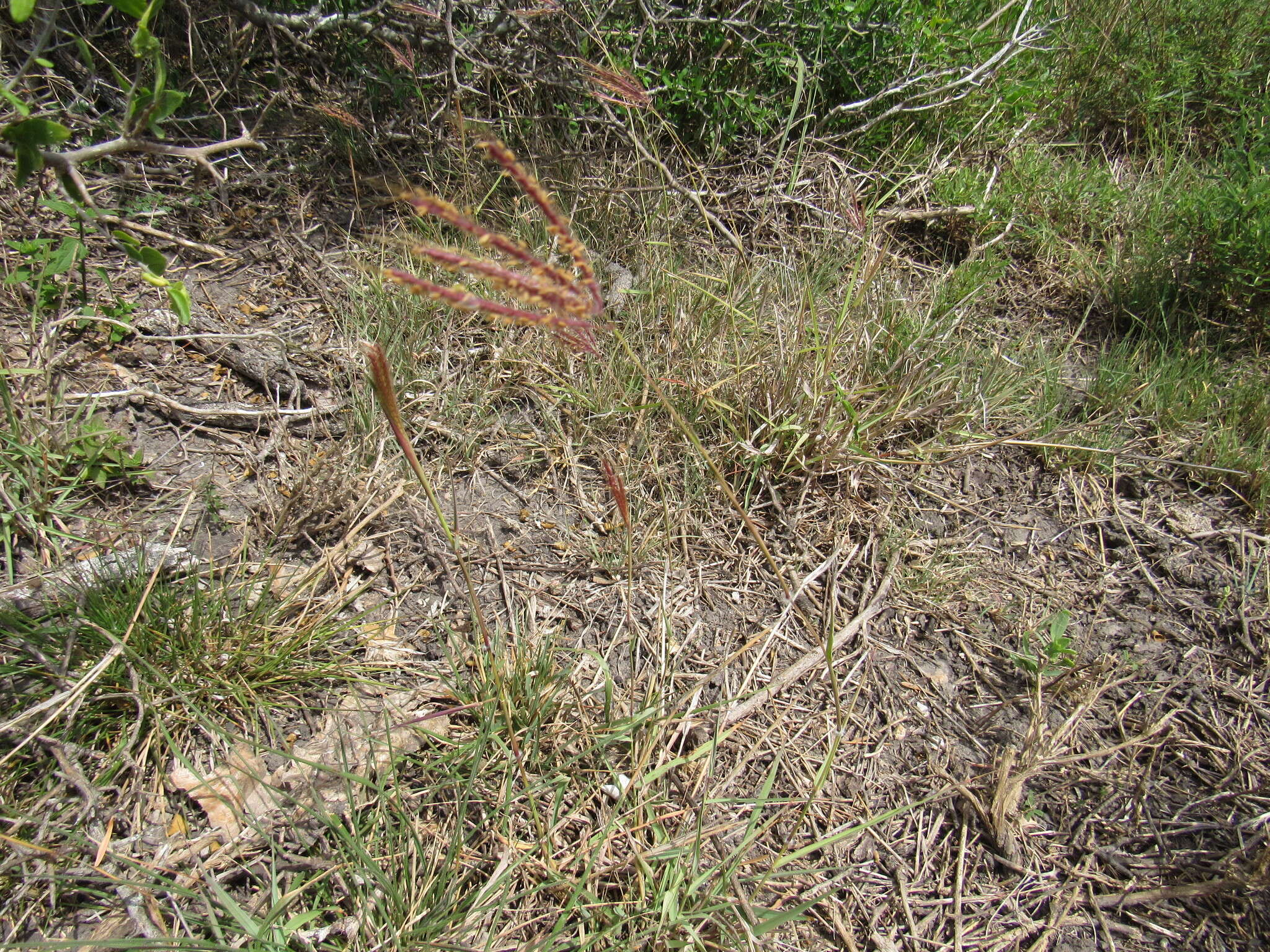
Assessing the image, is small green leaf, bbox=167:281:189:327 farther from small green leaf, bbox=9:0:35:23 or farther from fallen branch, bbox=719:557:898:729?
fallen branch, bbox=719:557:898:729

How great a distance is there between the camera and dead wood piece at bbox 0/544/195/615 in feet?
5.03

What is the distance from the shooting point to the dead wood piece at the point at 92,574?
5.03 ft

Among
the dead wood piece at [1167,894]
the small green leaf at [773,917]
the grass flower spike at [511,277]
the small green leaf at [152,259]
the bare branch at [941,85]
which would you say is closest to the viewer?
the grass flower spike at [511,277]

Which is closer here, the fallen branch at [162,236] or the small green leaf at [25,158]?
the small green leaf at [25,158]

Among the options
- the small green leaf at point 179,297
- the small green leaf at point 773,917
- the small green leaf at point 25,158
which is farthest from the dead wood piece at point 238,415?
the small green leaf at point 773,917

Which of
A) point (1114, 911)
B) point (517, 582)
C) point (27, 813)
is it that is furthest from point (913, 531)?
point (27, 813)

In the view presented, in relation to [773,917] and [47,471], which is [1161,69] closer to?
[773,917]

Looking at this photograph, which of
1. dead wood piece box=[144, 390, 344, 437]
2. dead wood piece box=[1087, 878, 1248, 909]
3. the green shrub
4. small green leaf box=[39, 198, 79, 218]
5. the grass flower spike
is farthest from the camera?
the green shrub

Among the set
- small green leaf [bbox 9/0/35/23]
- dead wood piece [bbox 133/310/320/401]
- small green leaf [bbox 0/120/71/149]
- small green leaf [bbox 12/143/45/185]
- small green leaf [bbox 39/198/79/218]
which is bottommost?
dead wood piece [bbox 133/310/320/401]

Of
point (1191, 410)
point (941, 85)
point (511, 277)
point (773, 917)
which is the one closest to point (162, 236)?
point (511, 277)

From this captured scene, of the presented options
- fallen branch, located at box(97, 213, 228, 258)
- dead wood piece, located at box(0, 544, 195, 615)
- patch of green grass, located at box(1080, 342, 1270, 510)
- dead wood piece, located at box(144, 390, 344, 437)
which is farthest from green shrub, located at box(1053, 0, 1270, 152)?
dead wood piece, located at box(0, 544, 195, 615)

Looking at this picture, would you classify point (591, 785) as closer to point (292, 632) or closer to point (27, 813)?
point (292, 632)

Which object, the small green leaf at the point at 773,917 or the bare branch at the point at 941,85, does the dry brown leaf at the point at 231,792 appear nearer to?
the small green leaf at the point at 773,917

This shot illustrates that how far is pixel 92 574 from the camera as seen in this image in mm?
1554
